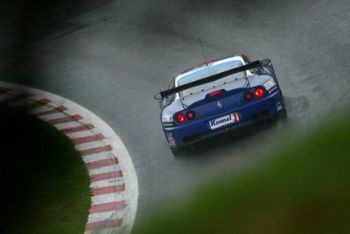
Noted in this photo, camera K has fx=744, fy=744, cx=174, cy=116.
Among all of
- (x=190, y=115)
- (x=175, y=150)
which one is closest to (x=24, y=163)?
(x=190, y=115)

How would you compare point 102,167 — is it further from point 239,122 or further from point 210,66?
point 239,122

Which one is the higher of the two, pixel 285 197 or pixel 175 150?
pixel 285 197

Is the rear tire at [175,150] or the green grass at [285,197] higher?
the green grass at [285,197]

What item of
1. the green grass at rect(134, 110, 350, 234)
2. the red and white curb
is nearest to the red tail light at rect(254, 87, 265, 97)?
the red and white curb

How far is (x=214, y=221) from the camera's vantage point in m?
0.83

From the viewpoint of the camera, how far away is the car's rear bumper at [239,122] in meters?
8.49

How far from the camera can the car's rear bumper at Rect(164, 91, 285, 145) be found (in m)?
8.49

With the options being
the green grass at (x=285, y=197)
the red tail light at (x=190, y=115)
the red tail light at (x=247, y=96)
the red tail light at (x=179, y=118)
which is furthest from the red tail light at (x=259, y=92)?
the green grass at (x=285, y=197)

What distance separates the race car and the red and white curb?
0.91 meters

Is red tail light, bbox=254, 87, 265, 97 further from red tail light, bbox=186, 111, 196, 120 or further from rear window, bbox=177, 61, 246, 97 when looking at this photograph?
red tail light, bbox=186, 111, 196, 120

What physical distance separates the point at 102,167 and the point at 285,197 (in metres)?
9.20

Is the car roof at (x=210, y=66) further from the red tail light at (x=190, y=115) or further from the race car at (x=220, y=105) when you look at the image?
the red tail light at (x=190, y=115)

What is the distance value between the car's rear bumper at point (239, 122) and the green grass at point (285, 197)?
7.58m

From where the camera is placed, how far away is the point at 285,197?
79cm
